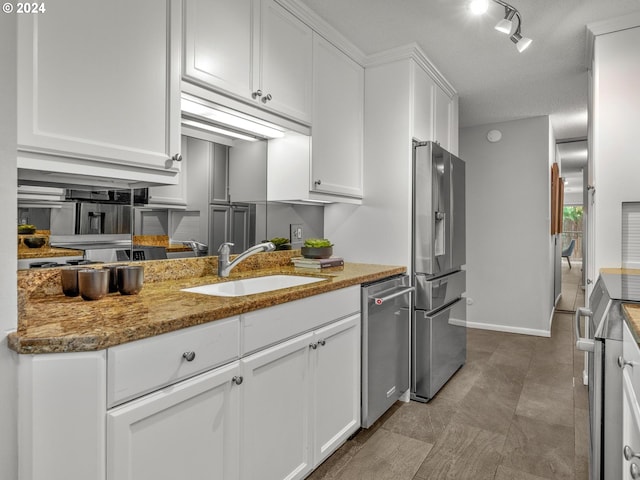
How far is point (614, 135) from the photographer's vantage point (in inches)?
100

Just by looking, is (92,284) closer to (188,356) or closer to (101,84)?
(188,356)

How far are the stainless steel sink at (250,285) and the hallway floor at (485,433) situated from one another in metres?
0.92

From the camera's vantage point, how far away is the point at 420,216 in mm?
2762

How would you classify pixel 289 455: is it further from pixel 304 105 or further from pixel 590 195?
pixel 590 195

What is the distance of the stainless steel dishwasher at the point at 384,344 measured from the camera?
2.25 metres

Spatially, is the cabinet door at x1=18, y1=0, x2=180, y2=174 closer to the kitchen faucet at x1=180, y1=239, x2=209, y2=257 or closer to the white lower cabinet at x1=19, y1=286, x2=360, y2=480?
the kitchen faucet at x1=180, y1=239, x2=209, y2=257

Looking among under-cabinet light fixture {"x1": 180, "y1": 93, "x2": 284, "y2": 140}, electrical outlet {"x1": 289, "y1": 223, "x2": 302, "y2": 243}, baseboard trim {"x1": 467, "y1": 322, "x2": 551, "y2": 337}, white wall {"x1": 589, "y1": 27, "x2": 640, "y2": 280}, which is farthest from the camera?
baseboard trim {"x1": 467, "y1": 322, "x2": 551, "y2": 337}

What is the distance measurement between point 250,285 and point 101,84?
1205 mm

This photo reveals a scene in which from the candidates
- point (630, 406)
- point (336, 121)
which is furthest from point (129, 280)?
point (336, 121)

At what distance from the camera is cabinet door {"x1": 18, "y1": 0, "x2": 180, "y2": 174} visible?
1219mm

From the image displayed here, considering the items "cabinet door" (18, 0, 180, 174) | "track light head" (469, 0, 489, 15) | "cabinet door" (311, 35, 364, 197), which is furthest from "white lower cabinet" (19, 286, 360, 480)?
"track light head" (469, 0, 489, 15)

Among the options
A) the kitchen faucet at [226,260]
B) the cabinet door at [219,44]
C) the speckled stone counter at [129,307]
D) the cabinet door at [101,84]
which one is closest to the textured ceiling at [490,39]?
the cabinet door at [219,44]

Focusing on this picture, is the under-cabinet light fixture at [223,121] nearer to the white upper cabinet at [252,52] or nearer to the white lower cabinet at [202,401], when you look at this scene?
the white upper cabinet at [252,52]

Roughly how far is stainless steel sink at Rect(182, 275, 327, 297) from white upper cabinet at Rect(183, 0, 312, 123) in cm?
91
